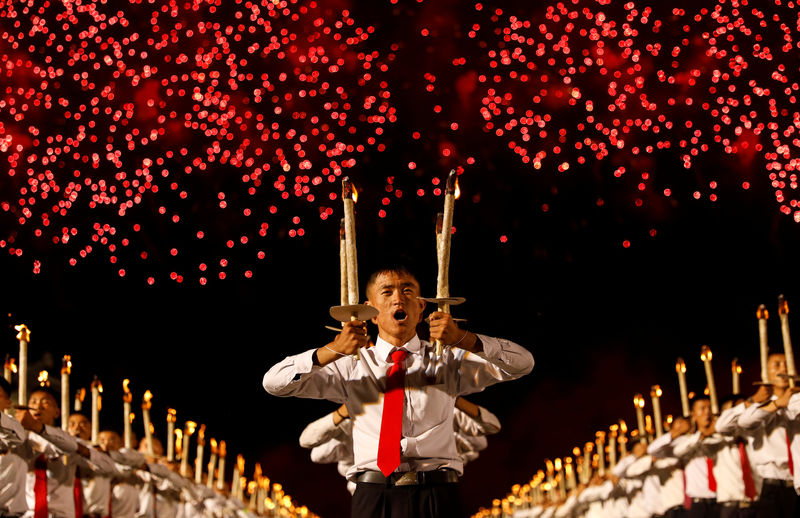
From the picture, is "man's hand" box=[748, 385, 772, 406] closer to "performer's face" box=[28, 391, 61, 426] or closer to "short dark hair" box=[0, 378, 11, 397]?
"short dark hair" box=[0, 378, 11, 397]

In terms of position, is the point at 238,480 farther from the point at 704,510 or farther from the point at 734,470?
the point at 734,470

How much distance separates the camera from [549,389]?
21.8m

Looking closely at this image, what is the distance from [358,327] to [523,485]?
2296cm

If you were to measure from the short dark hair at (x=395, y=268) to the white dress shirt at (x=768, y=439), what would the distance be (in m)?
5.33

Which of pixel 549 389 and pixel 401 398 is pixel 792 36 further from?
pixel 549 389

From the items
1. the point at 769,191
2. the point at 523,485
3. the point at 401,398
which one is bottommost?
the point at 401,398

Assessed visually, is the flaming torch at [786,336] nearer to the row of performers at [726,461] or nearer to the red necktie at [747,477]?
the row of performers at [726,461]

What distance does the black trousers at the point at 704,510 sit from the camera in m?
12.3

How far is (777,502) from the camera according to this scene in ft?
34.2

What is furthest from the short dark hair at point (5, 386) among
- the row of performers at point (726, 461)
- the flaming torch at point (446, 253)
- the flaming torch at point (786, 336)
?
the flaming torch at point (786, 336)

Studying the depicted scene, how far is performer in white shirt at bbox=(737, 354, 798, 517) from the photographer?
10.0m

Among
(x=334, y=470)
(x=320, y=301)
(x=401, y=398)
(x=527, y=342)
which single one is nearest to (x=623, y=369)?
(x=527, y=342)

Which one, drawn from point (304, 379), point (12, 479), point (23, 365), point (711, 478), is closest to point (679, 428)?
point (711, 478)

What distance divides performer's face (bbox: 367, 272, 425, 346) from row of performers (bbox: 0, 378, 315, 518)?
13.2ft
